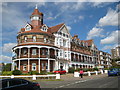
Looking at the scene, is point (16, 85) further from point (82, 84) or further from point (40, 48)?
point (40, 48)

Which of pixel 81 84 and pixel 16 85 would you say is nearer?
pixel 16 85

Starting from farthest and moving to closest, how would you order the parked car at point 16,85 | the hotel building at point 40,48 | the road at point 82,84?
the hotel building at point 40,48, the road at point 82,84, the parked car at point 16,85

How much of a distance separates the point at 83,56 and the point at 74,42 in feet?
27.9

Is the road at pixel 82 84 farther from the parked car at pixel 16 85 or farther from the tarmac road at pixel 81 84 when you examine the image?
the parked car at pixel 16 85

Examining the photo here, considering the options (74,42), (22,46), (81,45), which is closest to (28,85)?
A: (22,46)

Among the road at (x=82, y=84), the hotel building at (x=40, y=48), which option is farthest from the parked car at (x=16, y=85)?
the hotel building at (x=40, y=48)

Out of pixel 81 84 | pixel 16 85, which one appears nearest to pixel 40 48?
pixel 81 84

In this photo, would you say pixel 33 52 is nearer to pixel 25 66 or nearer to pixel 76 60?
pixel 25 66

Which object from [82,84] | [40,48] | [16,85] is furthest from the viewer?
[40,48]

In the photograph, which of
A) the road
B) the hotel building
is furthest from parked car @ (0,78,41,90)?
the hotel building

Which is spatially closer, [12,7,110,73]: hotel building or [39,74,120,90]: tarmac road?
[39,74,120,90]: tarmac road

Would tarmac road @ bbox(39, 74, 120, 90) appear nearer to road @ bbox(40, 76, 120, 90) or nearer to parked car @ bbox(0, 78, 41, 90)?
road @ bbox(40, 76, 120, 90)

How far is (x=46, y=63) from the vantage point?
1437 inches

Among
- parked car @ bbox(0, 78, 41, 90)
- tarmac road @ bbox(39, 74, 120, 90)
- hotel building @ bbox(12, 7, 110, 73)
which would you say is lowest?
tarmac road @ bbox(39, 74, 120, 90)
